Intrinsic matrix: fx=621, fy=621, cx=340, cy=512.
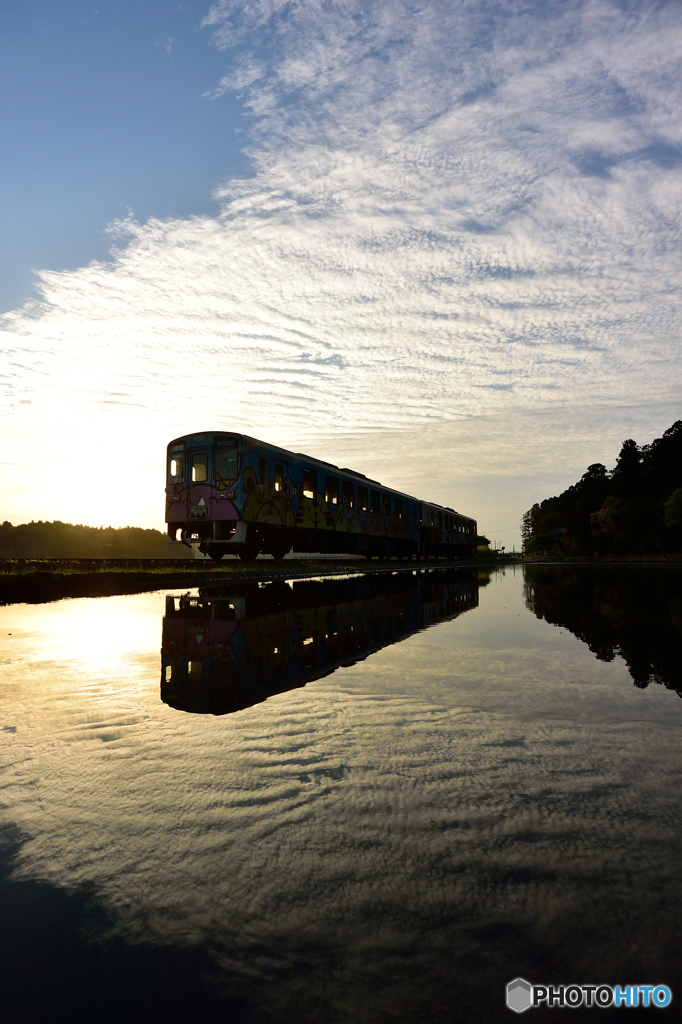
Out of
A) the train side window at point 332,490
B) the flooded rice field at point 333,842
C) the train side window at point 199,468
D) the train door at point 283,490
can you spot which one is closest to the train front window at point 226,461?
the train side window at point 199,468

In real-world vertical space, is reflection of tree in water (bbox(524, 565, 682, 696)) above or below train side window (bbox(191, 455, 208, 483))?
below

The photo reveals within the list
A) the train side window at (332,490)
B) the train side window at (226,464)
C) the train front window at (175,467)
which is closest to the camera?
the train side window at (226,464)

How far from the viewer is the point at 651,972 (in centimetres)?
165

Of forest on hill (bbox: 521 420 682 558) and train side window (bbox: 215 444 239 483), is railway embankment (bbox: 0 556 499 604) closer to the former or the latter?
train side window (bbox: 215 444 239 483)

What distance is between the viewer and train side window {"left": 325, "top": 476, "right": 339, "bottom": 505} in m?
24.5

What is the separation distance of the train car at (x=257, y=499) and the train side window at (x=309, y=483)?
0.12ft

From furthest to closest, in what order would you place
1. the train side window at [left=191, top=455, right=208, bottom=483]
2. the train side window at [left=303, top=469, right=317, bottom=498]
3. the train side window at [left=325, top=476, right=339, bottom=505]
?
the train side window at [left=325, top=476, right=339, bottom=505] → the train side window at [left=303, top=469, right=317, bottom=498] → the train side window at [left=191, top=455, right=208, bottom=483]

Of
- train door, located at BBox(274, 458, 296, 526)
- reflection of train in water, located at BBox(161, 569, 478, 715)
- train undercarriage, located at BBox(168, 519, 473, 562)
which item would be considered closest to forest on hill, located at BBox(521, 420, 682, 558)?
train undercarriage, located at BBox(168, 519, 473, 562)

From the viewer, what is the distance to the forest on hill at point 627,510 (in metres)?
72.4

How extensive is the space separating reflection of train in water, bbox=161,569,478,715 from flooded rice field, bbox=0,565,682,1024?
7 centimetres

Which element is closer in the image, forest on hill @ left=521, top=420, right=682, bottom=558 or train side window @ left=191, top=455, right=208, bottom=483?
train side window @ left=191, top=455, right=208, bottom=483

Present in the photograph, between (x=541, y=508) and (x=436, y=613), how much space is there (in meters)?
160

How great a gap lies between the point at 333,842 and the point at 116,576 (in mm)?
15119

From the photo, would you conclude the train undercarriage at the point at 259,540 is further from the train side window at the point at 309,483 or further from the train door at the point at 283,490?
the train side window at the point at 309,483
